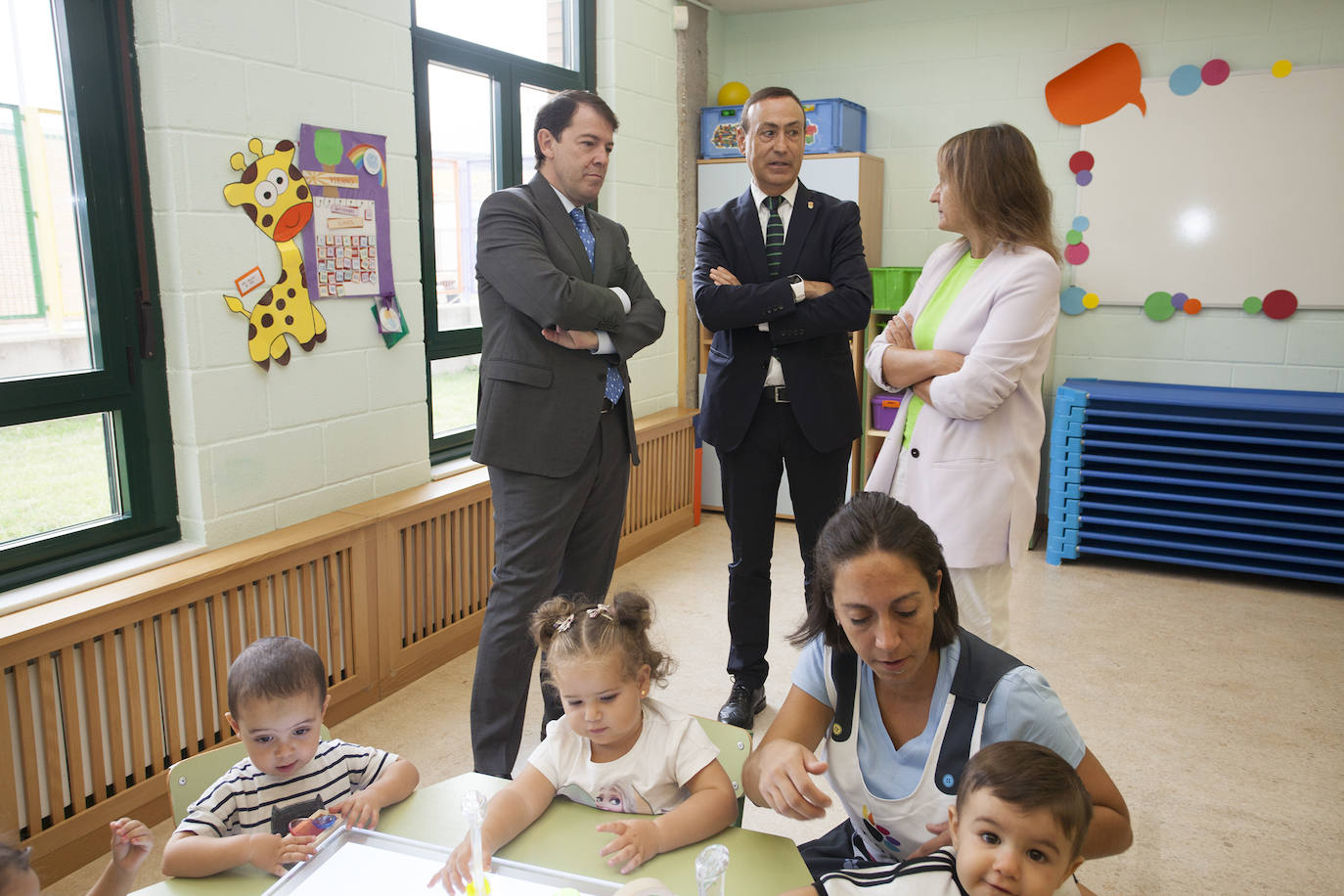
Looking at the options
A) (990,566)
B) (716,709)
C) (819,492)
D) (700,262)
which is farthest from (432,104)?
(990,566)

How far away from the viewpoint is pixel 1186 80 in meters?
4.24

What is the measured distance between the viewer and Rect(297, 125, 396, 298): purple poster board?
266cm

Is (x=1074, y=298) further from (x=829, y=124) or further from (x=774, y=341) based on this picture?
(x=774, y=341)

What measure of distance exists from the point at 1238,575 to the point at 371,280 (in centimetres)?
370

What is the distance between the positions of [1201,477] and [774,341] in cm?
250

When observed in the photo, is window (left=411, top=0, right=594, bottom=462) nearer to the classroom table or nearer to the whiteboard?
the classroom table

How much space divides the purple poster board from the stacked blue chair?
292cm

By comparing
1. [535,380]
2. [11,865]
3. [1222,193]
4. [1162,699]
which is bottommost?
[1162,699]


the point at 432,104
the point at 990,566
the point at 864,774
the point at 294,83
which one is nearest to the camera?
the point at 864,774

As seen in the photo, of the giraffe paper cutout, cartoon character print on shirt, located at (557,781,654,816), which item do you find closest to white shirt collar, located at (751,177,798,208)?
the giraffe paper cutout

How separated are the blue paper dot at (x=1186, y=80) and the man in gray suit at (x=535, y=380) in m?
3.10

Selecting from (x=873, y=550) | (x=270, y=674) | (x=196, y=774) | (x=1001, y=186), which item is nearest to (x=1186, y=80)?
(x=1001, y=186)

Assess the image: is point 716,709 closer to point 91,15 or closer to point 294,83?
point 294,83

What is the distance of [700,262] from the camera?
9.02 feet
